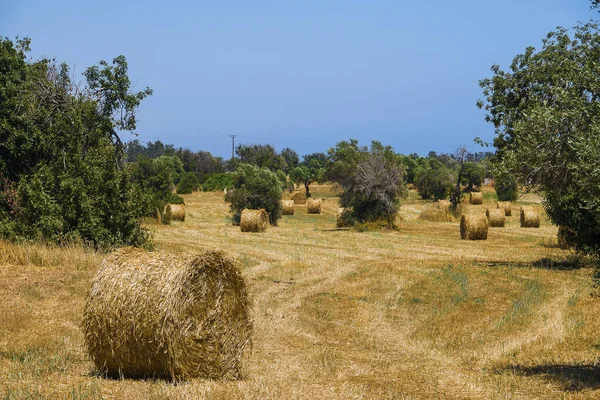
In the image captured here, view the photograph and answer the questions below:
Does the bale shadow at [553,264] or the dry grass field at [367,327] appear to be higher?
the bale shadow at [553,264]

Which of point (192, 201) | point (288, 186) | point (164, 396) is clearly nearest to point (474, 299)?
point (164, 396)

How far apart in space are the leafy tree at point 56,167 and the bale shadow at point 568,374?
15880 mm

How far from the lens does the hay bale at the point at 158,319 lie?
1086 centimetres

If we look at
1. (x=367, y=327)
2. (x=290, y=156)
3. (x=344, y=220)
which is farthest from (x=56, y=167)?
(x=290, y=156)

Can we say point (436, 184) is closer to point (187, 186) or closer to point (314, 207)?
point (314, 207)

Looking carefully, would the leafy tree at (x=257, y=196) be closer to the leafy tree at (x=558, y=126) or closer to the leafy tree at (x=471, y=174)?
the leafy tree at (x=558, y=126)

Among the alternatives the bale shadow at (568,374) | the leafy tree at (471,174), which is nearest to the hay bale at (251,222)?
the bale shadow at (568,374)

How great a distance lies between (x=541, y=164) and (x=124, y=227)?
14605mm

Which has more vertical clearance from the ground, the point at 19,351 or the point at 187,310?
the point at 187,310

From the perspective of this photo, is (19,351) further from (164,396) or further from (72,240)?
(72,240)

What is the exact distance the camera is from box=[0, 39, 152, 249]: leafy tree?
79.2ft

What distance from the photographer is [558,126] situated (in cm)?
1608

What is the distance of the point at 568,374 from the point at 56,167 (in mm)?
18914

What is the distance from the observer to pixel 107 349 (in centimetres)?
1101
